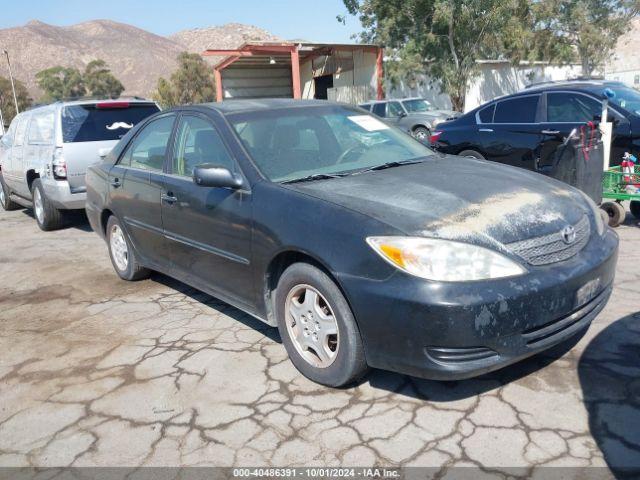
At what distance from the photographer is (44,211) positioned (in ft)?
26.8

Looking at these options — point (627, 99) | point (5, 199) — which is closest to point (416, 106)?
point (627, 99)

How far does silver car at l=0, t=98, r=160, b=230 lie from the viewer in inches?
297

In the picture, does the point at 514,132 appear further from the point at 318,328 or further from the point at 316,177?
the point at 318,328

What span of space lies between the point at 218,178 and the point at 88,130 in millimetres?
4900

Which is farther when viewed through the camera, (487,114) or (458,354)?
(487,114)

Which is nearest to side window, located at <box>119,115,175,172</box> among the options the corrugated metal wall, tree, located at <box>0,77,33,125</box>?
the corrugated metal wall

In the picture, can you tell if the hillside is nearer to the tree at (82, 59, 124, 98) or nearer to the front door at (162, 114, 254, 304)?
the tree at (82, 59, 124, 98)

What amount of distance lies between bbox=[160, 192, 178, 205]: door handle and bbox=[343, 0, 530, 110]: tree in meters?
18.7

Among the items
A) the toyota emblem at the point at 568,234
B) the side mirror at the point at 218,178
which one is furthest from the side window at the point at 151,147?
the toyota emblem at the point at 568,234

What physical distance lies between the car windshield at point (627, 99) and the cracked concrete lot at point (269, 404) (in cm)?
367

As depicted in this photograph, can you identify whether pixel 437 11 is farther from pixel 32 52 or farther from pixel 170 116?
pixel 32 52

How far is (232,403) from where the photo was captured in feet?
10.8

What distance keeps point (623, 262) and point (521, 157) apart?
9.80 feet

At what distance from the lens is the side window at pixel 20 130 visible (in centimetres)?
877
